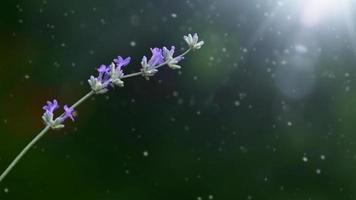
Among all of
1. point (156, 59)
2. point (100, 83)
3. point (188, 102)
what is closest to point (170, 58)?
point (156, 59)

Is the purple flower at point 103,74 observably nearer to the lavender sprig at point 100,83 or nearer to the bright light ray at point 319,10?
the lavender sprig at point 100,83

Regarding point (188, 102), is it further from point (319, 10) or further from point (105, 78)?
point (105, 78)

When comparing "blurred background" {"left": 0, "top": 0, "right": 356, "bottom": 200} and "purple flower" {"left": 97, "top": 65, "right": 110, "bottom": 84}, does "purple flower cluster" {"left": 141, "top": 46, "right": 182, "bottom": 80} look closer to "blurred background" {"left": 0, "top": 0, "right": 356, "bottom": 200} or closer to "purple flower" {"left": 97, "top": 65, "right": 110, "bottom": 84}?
"purple flower" {"left": 97, "top": 65, "right": 110, "bottom": 84}

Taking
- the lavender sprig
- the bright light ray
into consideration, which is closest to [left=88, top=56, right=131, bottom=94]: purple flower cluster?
the lavender sprig

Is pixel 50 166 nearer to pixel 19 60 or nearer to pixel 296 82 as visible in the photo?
pixel 19 60

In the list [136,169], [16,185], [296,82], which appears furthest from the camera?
[296,82]

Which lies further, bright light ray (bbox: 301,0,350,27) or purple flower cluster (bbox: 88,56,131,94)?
bright light ray (bbox: 301,0,350,27)

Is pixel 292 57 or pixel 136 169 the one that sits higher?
pixel 292 57

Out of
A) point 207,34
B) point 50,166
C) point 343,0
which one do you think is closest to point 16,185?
point 50,166

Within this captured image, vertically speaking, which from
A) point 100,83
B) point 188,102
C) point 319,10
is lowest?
point 100,83
